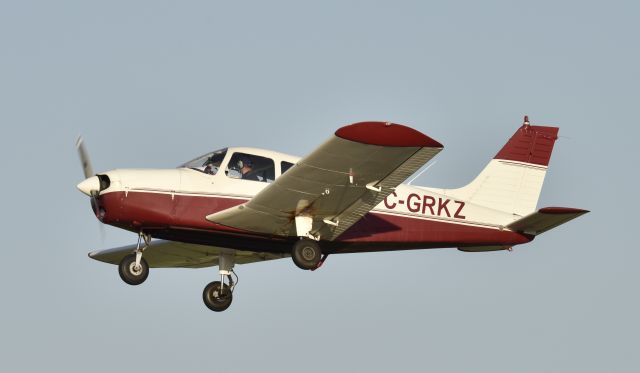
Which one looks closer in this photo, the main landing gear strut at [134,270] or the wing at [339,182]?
the wing at [339,182]

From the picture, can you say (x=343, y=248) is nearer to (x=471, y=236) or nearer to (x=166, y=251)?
(x=471, y=236)

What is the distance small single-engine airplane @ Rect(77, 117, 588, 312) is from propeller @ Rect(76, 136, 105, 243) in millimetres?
20

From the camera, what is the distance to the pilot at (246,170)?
21.1m

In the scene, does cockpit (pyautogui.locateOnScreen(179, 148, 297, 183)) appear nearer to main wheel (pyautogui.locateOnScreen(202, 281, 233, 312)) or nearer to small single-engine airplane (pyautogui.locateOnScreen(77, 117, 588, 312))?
small single-engine airplane (pyautogui.locateOnScreen(77, 117, 588, 312))

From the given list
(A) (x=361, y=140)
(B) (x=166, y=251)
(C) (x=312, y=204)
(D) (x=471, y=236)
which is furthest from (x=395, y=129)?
(B) (x=166, y=251)

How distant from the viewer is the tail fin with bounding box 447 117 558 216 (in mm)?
23078

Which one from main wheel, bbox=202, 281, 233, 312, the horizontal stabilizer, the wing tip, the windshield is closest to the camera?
the wing tip

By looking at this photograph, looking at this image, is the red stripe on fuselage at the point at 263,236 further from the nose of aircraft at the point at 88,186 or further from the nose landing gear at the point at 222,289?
the nose landing gear at the point at 222,289

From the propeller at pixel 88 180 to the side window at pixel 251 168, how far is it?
2134 mm

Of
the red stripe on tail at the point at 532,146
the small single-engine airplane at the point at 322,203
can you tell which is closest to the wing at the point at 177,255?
the small single-engine airplane at the point at 322,203

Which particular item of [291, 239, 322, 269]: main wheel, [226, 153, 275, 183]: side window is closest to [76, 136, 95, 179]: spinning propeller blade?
[226, 153, 275, 183]: side window

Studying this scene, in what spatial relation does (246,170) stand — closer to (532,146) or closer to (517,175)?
(517,175)

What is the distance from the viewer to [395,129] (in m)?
18.4

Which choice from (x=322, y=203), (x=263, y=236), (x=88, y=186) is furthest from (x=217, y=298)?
(x=88, y=186)
